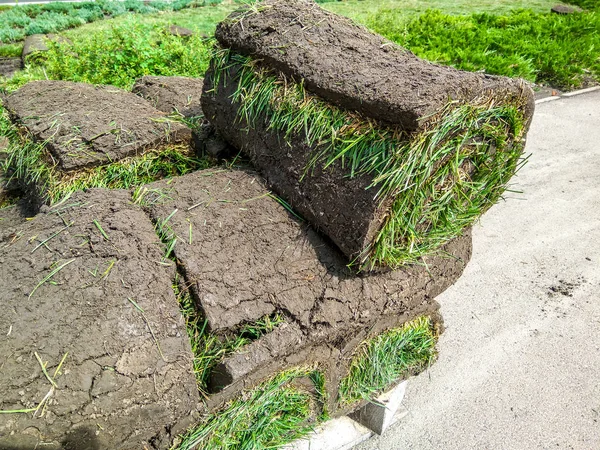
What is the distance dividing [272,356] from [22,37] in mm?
7893

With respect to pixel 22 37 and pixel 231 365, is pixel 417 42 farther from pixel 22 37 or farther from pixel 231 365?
pixel 231 365

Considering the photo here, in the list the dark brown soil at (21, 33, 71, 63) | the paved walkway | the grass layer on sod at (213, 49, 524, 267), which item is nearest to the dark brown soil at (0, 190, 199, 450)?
the grass layer on sod at (213, 49, 524, 267)

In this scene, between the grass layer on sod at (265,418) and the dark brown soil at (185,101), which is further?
the dark brown soil at (185,101)

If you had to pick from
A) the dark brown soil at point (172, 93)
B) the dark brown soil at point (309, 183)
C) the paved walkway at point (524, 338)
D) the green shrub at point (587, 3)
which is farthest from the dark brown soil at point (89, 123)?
the green shrub at point (587, 3)

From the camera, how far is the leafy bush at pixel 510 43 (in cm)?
626

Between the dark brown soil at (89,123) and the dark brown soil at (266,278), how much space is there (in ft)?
1.25

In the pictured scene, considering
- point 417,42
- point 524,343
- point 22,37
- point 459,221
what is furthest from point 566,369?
point 22,37

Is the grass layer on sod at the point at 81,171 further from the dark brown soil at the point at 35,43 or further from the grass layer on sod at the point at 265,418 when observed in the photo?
the dark brown soil at the point at 35,43

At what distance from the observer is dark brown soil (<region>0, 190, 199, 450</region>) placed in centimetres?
142

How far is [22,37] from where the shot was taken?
788cm

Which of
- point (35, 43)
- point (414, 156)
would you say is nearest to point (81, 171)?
point (414, 156)

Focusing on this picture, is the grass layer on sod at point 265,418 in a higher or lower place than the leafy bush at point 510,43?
lower

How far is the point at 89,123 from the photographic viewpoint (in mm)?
2379

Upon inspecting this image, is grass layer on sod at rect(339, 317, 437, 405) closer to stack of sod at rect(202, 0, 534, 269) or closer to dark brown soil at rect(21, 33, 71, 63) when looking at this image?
stack of sod at rect(202, 0, 534, 269)
